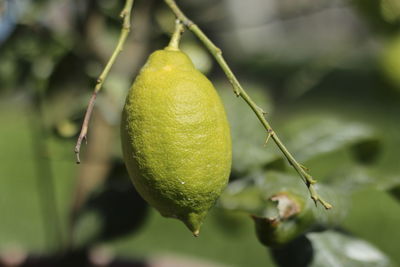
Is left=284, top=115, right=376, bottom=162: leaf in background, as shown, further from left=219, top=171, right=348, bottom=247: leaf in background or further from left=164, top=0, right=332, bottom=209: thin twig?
left=164, top=0, right=332, bottom=209: thin twig

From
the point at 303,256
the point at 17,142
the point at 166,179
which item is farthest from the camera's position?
the point at 17,142

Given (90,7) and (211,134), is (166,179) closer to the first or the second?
(211,134)

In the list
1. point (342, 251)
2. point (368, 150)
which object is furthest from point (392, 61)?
point (342, 251)

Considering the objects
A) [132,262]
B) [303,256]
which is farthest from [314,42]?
[303,256]

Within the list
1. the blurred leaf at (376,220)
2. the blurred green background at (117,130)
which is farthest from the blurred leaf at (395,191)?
the blurred leaf at (376,220)

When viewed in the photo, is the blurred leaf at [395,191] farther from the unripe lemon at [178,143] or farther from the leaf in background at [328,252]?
the unripe lemon at [178,143]

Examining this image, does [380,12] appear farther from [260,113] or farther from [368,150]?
[260,113]
